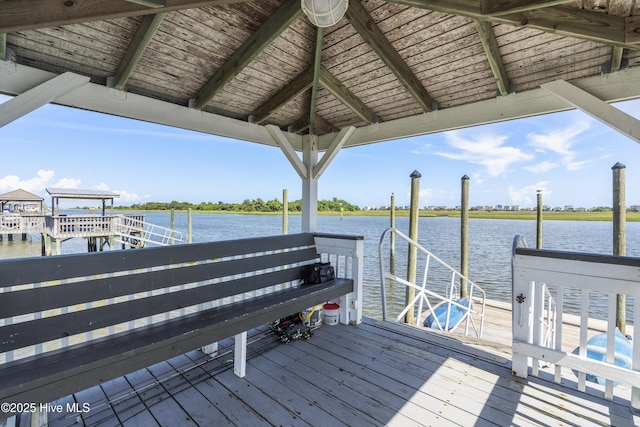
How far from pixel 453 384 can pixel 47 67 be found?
11.8 feet

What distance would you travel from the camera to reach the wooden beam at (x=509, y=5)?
4.67 feet

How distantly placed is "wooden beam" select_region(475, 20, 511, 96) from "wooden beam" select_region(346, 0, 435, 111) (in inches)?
24.1

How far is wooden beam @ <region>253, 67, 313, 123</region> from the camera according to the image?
2732 mm

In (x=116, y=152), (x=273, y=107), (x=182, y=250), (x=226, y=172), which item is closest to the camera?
(x=182, y=250)

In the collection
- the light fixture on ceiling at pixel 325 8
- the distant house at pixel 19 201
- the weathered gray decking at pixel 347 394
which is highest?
the light fixture on ceiling at pixel 325 8

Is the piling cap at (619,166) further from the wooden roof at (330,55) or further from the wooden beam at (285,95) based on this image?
the wooden beam at (285,95)

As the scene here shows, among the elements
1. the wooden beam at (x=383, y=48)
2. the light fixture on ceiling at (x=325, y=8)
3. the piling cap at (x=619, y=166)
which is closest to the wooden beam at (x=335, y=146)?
the wooden beam at (x=383, y=48)

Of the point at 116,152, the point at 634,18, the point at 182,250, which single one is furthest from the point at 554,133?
the point at 116,152

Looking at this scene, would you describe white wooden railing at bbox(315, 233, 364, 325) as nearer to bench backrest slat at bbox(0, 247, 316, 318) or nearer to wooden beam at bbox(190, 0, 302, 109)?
bench backrest slat at bbox(0, 247, 316, 318)

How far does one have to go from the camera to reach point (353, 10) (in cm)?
201

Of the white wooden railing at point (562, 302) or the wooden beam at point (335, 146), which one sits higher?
the wooden beam at point (335, 146)

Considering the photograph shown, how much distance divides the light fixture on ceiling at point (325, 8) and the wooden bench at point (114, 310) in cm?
169

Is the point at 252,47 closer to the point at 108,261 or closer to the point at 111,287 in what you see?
the point at 108,261

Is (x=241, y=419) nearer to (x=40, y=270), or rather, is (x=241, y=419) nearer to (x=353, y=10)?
(x=40, y=270)
